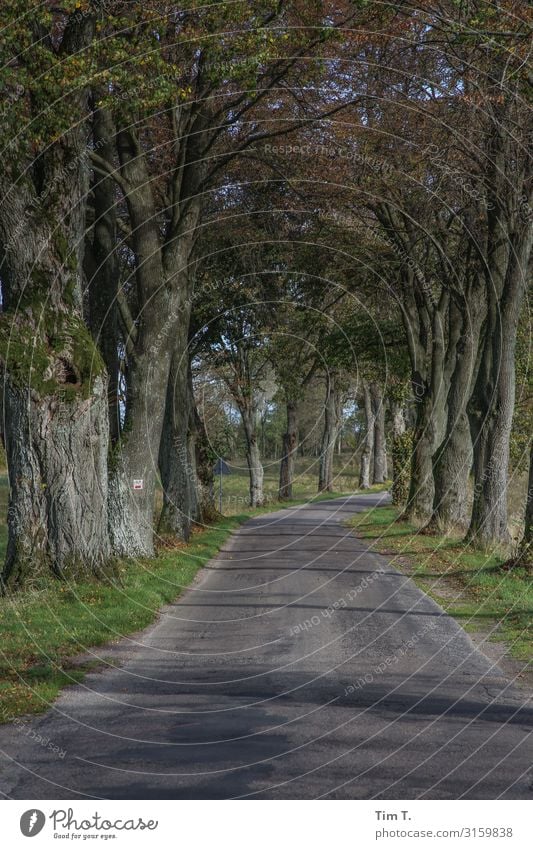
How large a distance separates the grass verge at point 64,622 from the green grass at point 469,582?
15.6ft

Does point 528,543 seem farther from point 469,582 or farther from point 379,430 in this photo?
point 379,430

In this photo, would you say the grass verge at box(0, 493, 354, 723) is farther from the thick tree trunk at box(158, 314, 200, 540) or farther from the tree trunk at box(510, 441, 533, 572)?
the thick tree trunk at box(158, 314, 200, 540)

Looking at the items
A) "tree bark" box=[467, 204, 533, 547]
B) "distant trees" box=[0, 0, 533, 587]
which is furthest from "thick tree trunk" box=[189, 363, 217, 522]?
"tree bark" box=[467, 204, 533, 547]

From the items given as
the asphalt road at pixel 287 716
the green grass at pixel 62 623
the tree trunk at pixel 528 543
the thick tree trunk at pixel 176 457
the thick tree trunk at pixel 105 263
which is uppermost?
the thick tree trunk at pixel 105 263

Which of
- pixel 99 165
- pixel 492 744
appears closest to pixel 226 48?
pixel 99 165

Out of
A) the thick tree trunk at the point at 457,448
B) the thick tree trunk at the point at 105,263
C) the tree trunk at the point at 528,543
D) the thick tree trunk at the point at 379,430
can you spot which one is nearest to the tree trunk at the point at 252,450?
the thick tree trunk at the point at 379,430

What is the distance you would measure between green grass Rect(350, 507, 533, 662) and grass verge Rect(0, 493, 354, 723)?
15.6 ft

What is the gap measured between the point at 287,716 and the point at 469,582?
10182 millimetres

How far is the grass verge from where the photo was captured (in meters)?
10.1

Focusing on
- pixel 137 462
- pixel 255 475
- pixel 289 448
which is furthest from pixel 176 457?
pixel 289 448

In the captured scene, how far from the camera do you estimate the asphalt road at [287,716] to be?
267 inches

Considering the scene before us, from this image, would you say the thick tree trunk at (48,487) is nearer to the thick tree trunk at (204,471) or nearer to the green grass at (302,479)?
the thick tree trunk at (204,471)

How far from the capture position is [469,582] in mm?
18328

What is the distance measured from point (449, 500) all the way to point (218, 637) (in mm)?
16668
